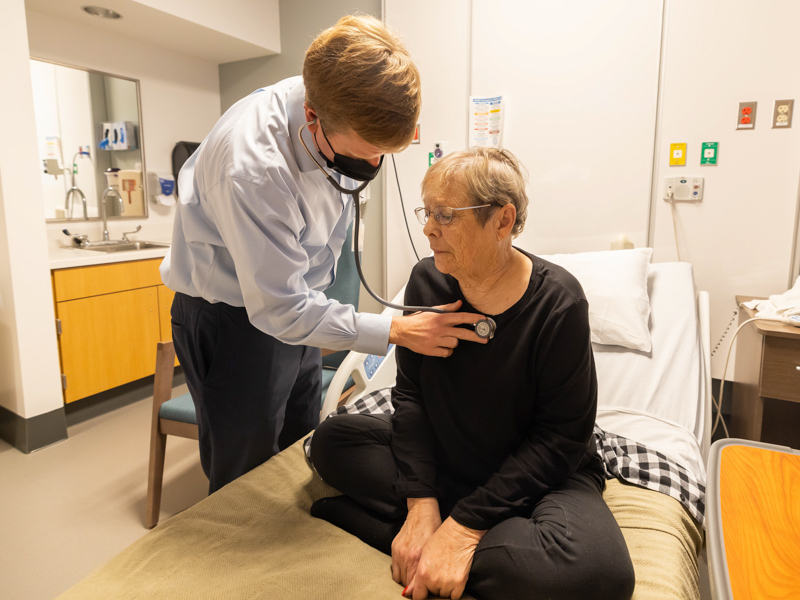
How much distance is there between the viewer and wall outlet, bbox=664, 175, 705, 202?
245cm

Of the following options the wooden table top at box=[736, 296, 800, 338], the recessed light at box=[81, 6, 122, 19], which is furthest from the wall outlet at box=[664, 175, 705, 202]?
the recessed light at box=[81, 6, 122, 19]

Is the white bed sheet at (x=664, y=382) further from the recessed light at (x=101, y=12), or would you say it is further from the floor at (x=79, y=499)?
the recessed light at (x=101, y=12)

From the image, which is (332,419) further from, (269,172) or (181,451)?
(181,451)

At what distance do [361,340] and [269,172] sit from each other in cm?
43

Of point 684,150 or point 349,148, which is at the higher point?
point 684,150

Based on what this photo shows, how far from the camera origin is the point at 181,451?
261 cm

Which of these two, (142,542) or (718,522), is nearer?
(718,522)

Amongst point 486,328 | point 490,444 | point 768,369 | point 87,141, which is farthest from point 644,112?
point 87,141

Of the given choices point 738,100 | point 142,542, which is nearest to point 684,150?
point 738,100

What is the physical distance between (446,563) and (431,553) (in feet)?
0.11

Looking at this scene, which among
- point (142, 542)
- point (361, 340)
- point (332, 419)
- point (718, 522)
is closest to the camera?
point (718, 522)

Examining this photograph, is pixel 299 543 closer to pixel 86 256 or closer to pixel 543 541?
pixel 543 541

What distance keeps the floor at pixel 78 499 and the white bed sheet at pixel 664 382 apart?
166 cm

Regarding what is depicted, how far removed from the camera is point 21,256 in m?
2.39
